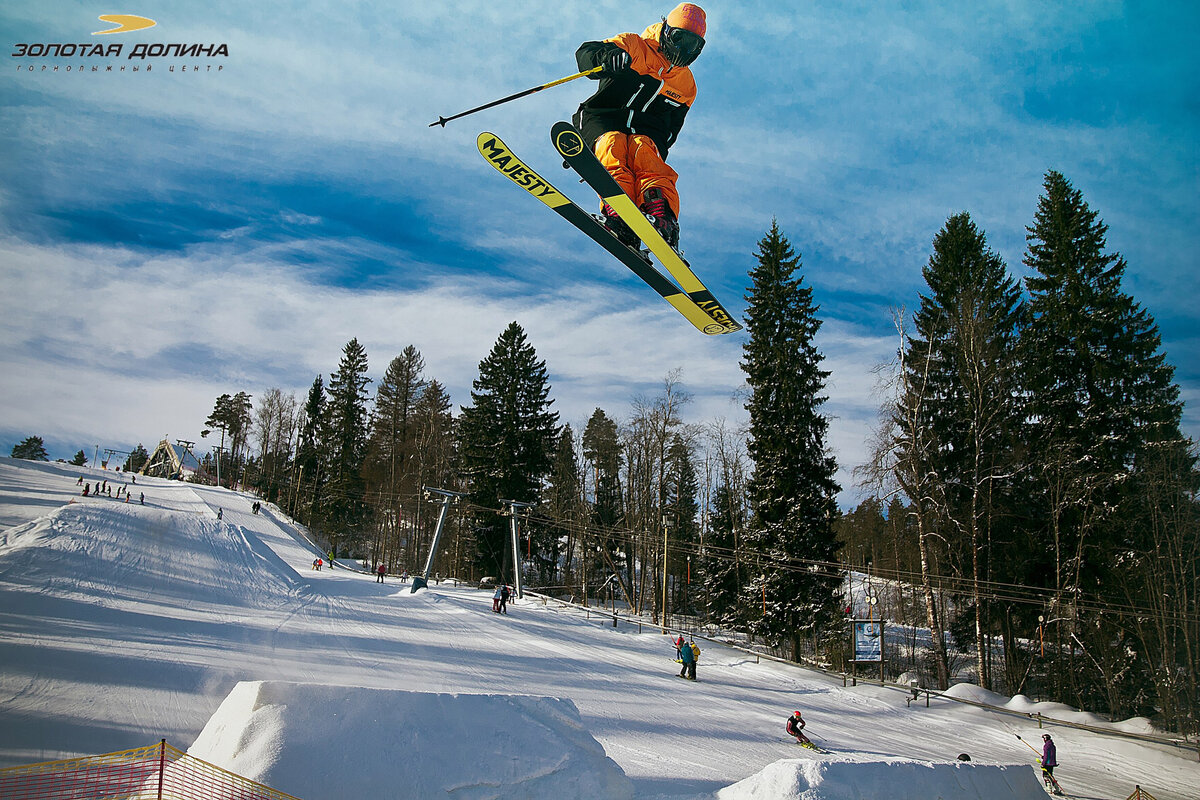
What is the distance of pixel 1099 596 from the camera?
1847 cm

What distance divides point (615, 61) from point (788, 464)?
63.1 feet

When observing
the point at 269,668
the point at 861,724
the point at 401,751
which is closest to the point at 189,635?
the point at 269,668

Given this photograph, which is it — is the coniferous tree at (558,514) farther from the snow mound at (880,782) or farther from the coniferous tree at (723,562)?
the snow mound at (880,782)

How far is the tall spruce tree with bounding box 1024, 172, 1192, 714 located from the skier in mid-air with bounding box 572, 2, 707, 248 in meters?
17.9

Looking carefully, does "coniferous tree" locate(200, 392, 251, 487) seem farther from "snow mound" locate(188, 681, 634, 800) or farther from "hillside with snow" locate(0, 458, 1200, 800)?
"snow mound" locate(188, 681, 634, 800)

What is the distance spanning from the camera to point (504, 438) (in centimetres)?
3653

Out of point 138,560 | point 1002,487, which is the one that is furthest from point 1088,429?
point 138,560

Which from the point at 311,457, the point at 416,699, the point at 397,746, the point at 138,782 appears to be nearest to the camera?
the point at 138,782

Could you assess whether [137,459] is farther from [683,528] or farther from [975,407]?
[975,407]

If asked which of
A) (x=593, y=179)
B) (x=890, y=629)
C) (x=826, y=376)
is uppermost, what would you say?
(x=826, y=376)

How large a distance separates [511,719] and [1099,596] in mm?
20075

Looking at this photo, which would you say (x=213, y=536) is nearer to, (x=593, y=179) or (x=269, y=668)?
(x=269, y=668)

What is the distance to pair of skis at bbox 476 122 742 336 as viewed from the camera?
249 inches

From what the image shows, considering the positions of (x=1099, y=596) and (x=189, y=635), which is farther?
(x=1099, y=596)
